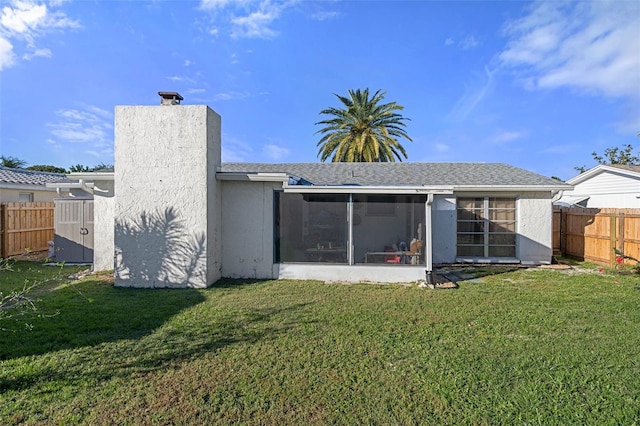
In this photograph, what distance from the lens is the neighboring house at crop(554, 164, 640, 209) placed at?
52.2 feet

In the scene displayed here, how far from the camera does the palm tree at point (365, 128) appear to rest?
24.3m

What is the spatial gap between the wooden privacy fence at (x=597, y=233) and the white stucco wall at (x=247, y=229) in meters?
11.4

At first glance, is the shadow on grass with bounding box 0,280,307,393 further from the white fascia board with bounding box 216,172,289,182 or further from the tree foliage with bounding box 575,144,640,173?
the tree foliage with bounding box 575,144,640,173

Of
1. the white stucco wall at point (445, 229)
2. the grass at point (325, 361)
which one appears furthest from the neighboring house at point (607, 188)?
the grass at point (325, 361)

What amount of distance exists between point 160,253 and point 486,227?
10685 mm

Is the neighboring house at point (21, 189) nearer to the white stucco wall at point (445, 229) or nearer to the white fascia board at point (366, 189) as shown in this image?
the white fascia board at point (366, 189)

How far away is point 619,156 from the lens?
36.3 metres

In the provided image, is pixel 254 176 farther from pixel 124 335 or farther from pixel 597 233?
pixel 597 233

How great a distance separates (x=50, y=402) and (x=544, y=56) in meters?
17.8

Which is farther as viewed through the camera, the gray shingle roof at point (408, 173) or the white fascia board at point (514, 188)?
the gray shingle roof at point (408, 173)

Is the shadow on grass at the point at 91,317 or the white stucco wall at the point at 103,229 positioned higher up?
the white stucco wall at the point at 103,229

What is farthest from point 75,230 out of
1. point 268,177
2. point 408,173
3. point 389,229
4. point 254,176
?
point 408,173

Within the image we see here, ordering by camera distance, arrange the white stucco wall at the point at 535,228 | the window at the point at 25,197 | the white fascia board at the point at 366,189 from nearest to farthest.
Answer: the white fascia board at the point at 366,189
the white stucco wall at the point at 535,228
the window at the point at 25,197

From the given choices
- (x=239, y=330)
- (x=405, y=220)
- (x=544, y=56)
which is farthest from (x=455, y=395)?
(x=544, y=56)
